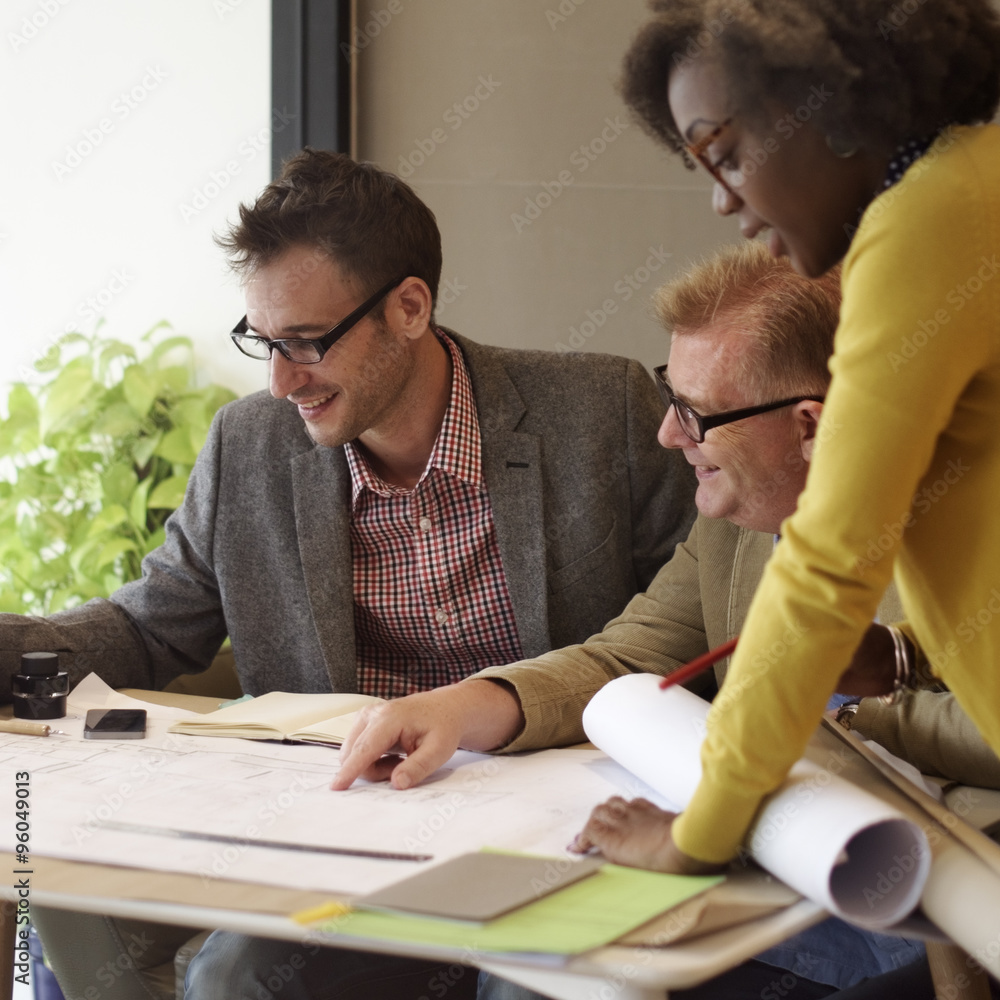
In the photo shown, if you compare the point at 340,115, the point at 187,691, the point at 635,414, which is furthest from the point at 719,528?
the point at 340,115

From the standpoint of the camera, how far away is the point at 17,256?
9.64 ft

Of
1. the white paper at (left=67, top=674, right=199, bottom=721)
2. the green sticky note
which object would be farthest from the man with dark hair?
the green sticky note

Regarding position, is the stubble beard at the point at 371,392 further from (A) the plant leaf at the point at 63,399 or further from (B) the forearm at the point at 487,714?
(A) the plant leaf at the point at 63,399

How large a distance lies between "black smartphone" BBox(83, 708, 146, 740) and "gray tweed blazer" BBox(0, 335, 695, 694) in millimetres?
408

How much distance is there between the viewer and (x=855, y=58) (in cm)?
78

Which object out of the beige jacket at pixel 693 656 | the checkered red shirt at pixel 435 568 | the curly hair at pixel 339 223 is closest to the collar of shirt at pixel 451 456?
the checkered red shirt at pixel 435 568

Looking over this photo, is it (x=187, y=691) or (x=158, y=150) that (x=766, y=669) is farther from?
(x=158, y=150)

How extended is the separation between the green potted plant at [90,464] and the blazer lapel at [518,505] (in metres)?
1.05

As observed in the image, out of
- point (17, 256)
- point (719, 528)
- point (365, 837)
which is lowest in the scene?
point (365, 837)

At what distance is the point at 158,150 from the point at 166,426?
0.66 meters

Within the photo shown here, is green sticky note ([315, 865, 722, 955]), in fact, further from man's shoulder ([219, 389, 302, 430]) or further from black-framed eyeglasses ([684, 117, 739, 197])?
man's shoulder ([219, 389, 302, 430])

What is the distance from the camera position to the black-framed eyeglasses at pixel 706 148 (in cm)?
81

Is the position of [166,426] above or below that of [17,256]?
Answer: below

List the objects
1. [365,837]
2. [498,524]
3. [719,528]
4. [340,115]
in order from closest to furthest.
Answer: [365,837], [719,528], [498,524], [340,115]
